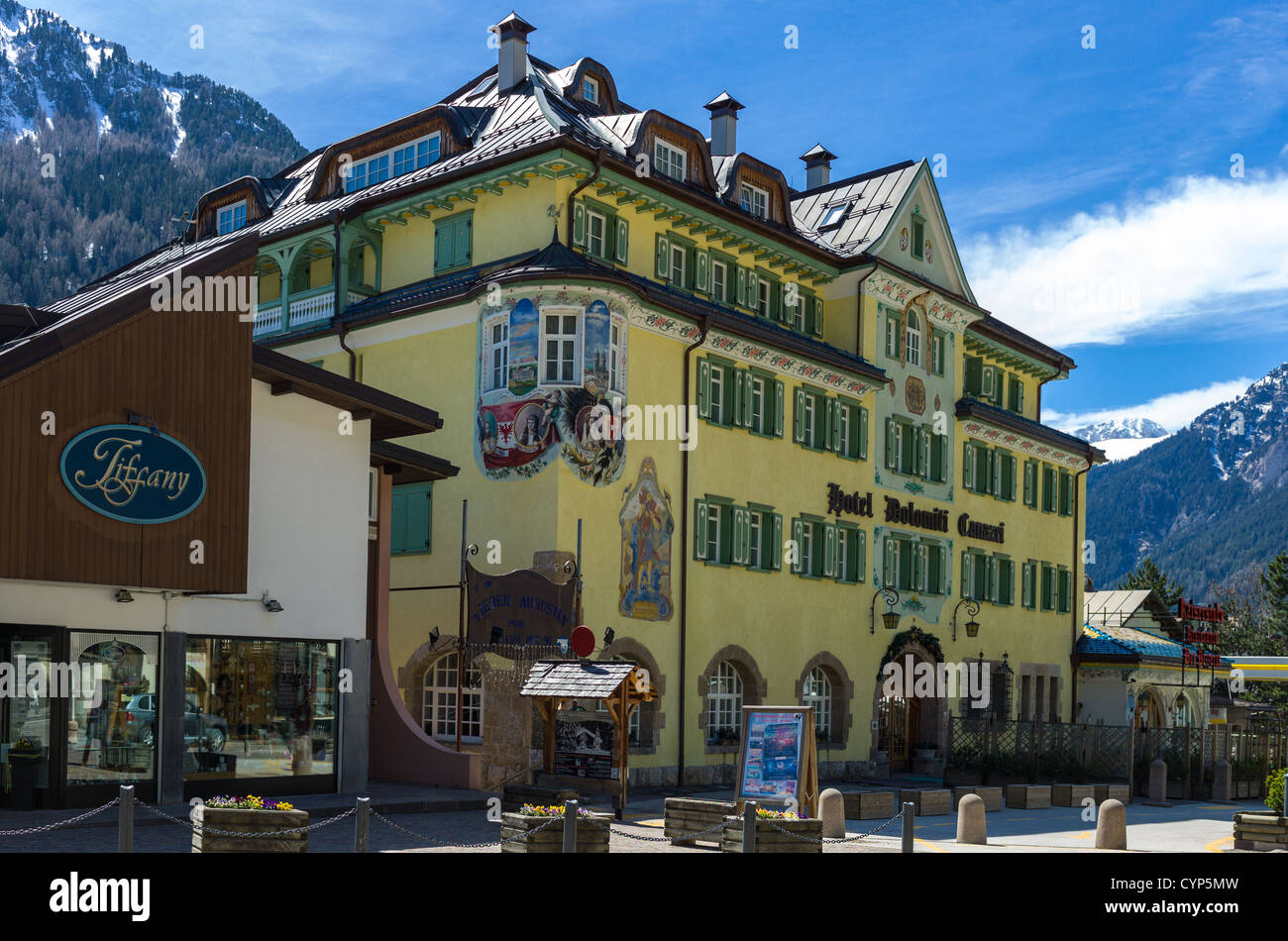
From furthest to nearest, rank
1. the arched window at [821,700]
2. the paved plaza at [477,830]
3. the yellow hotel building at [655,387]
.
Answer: the arched window at [821,700]
the yellow hotel building at [655,387]
the paved plaza at [477,830]

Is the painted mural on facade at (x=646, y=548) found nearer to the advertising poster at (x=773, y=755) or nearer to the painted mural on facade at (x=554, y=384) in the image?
the painted mural on facade at (x=554, y=384)

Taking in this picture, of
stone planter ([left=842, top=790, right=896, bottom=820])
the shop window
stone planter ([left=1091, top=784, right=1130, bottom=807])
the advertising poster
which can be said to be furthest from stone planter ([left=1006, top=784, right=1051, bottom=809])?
the shop window

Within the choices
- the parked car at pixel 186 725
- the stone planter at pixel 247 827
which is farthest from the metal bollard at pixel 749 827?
the parked car at pixel 186 725

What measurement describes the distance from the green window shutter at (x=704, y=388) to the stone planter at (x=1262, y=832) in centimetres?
1411

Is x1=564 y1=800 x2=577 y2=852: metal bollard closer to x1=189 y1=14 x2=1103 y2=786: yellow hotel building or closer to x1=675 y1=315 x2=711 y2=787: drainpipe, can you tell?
x1=189 y1=14 x2=1103 y2=786: yellow hotel building

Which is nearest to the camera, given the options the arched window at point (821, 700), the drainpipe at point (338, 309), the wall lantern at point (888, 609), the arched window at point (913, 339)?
Answer: the drainpipe at point (338, 309)

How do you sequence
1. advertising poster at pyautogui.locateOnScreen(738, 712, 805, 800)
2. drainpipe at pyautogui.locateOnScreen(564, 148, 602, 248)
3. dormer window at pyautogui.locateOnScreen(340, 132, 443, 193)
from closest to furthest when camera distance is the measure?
advertising poster at pyautogui.locateOnScreen(738, 712, 805, 800) < drainpipe at pyautogui.locateOnScreen(564, 148, 602, 248) < dormer window at pyautogui.locateOnScreen(340, 132, 443, 193)

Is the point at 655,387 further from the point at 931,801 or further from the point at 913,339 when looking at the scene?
the point at 913,339

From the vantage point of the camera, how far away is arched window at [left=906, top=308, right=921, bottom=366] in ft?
135

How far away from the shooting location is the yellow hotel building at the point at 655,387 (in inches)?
1158

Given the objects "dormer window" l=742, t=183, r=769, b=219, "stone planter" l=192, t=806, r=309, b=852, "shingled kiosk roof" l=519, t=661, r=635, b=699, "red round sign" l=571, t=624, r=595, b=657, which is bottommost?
"stone planter" l=192, t=806, r=309, b=852

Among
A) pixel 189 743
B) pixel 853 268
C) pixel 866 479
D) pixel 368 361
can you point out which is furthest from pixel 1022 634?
pixel 189 743

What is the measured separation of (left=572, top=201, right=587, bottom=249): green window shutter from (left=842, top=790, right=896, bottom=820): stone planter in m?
12.8
